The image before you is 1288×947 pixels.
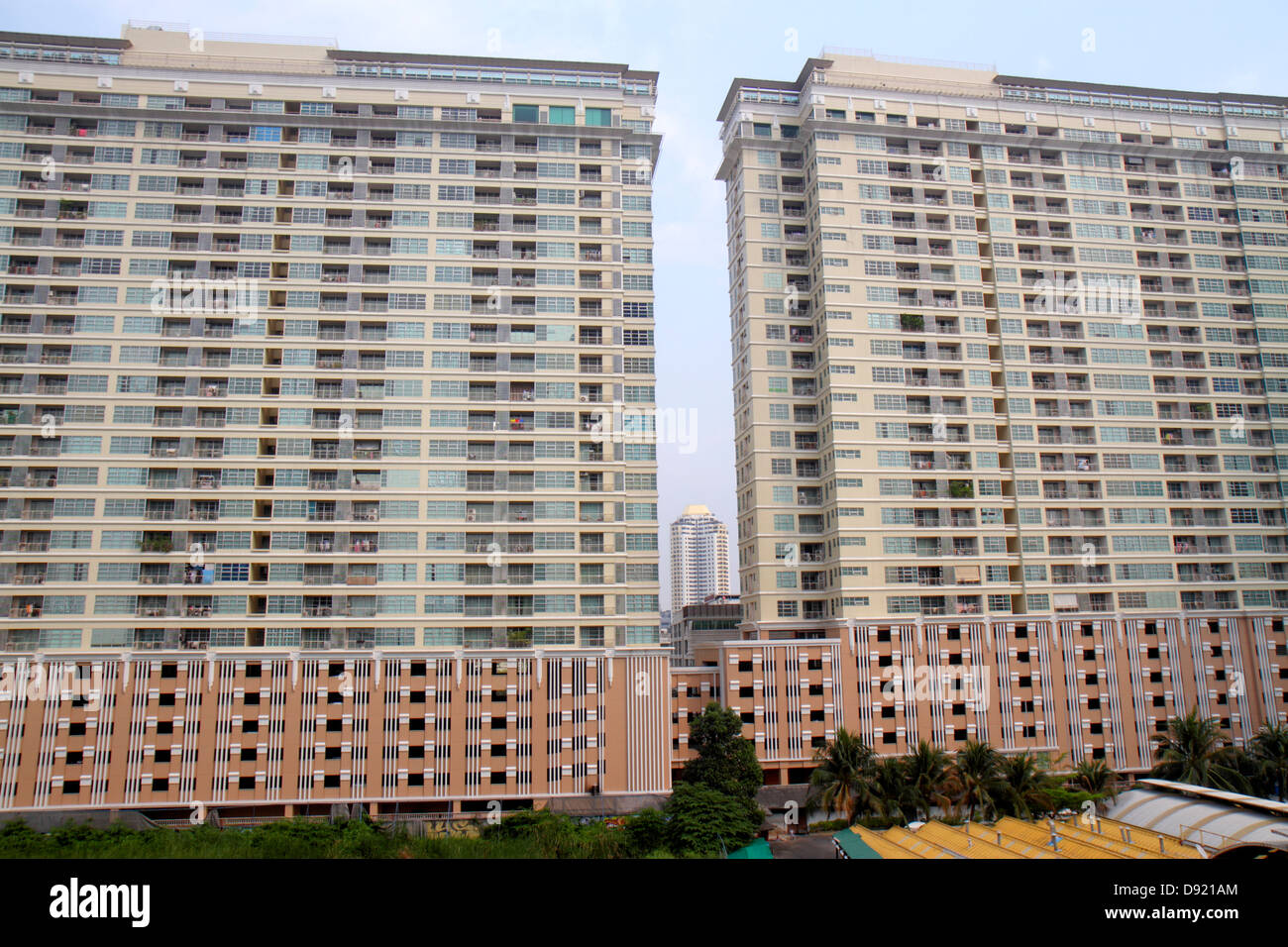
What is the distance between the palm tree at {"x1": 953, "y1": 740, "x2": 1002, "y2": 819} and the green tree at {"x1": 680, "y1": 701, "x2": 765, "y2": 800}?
31.5ft

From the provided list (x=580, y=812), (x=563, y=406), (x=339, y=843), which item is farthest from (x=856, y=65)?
(x=339, y=843)

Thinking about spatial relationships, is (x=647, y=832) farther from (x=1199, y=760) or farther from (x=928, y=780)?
(x=1199, y=760)

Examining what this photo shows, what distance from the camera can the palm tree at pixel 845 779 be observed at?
3862 cm

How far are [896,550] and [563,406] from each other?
2157cm

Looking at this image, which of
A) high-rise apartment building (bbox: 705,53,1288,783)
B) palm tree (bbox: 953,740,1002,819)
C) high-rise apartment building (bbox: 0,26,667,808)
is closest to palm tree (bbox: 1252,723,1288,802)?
high-rise apartment building (bbox: 705,53,1288,783)

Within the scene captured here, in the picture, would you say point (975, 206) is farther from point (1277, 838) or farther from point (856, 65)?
point (1277, 838)

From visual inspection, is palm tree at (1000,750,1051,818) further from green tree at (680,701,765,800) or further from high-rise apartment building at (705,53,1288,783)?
green tree at (680,701,765,800)

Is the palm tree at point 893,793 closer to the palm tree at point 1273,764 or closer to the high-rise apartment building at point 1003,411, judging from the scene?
the high-rise apartment building at point 1003,411

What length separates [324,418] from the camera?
4631 centimetres

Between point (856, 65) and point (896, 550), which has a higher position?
point (856, 65)

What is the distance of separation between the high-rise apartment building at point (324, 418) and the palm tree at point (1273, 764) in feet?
90.3

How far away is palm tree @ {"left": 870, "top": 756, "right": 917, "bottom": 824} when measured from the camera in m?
37.1
